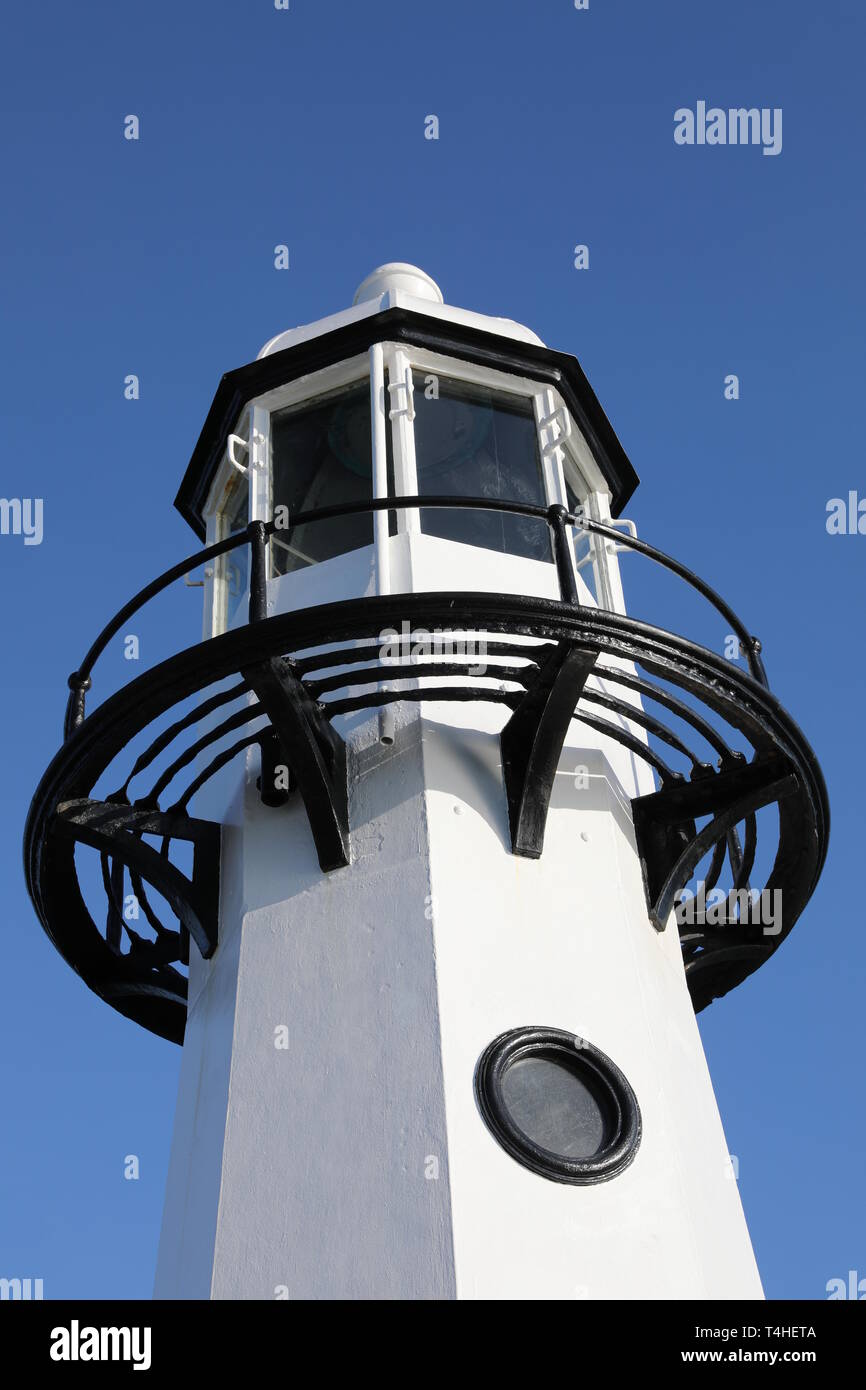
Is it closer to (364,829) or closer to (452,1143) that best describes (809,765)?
(364,829)

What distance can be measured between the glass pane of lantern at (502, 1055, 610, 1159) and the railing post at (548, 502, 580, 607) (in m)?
2.80

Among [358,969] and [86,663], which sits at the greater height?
[86,663]

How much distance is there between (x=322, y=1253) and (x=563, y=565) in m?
4.28

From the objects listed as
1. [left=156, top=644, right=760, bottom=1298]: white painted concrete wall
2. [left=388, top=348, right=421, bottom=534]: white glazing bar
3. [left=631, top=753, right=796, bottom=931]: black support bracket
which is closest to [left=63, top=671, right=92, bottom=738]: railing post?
[left=156, top=644, right=760, bottom=1298]: white painted concrete wall

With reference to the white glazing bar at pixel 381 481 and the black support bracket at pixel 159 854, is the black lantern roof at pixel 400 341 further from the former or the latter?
the black support bracket at pixel 159 854

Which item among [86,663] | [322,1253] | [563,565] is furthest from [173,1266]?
[563,565]

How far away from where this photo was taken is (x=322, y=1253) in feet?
30.0

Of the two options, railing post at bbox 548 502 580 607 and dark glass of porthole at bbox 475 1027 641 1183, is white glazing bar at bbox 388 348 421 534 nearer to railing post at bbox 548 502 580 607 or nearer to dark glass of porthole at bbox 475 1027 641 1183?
railing post at bbox 548 502 580 607

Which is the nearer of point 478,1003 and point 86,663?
point 478,1003

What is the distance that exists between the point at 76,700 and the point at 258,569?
167cm

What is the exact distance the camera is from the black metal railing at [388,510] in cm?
1062

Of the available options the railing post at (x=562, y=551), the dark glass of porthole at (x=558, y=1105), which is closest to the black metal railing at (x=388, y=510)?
the railing post at (x=562, y=551)

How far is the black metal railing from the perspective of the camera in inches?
418
